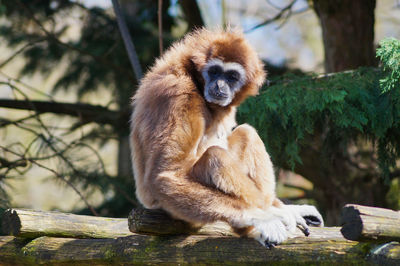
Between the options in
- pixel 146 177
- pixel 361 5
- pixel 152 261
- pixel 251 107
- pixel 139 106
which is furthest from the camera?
pixel 361 5

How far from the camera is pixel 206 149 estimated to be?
159 inches

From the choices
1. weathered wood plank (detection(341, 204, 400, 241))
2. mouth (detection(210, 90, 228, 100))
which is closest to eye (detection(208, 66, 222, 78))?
mouth (detection(210, 90, 228, 100))

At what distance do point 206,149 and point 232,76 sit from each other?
105 cm

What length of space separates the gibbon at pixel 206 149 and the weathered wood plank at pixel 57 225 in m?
0.49

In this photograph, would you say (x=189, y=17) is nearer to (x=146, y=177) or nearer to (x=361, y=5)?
(x=361, y=5)

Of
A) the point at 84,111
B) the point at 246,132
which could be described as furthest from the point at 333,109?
the point at 84,111

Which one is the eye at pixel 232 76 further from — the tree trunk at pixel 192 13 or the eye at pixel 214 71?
the tree trunk at pixel 192 13

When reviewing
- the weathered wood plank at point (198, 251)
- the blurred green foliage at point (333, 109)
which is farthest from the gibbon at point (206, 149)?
the blurred green foliage at point (333, 109)

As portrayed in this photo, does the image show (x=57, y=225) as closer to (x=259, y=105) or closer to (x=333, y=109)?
(x=259, y=105)

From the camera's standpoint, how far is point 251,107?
18.9 feet

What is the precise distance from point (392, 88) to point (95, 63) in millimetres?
5715

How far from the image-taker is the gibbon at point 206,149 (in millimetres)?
3740

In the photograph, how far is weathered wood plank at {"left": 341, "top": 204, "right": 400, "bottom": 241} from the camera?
2.89 metres

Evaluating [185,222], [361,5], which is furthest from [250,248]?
[361,5]
